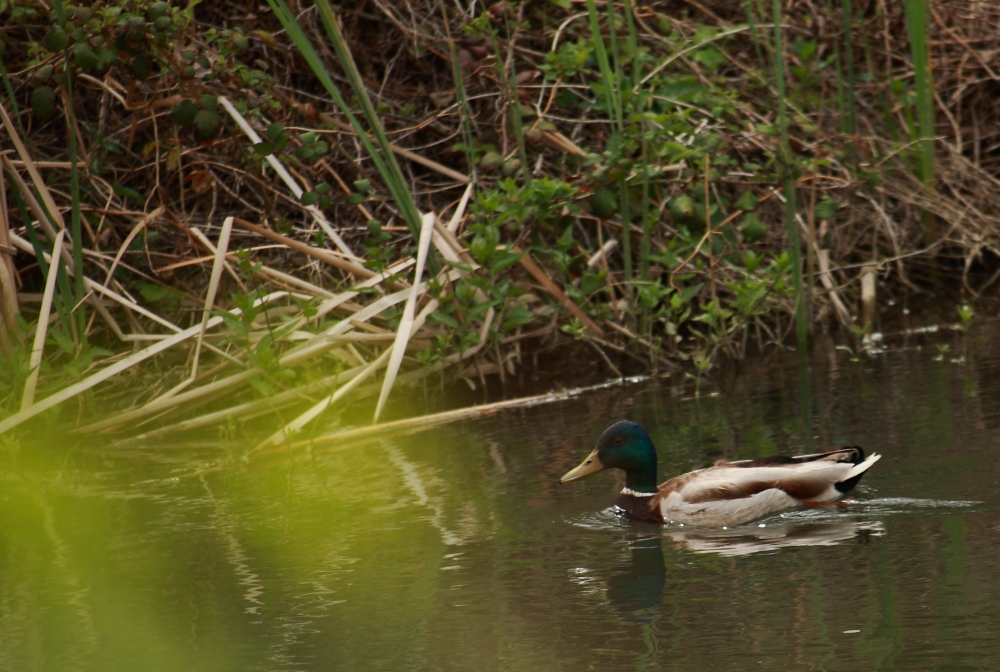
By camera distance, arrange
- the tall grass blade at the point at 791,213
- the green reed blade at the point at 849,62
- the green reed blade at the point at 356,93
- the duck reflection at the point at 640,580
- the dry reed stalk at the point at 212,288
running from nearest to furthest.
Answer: the duck reflection at the point at 640,580 < the green reed blade at the point at 356,93 < the dry reed stalk at the point at 212,288 < the tall grass blade at the point at 791,213 < the green reed blade at the point at 849,62

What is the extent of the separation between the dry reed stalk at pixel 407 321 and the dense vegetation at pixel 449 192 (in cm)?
2

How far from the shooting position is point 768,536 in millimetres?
5113

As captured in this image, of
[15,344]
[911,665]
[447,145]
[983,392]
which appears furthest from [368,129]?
[911,665]

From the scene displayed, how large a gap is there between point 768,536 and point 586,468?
39.4 inches

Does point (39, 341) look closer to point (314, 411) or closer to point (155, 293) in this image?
point (155, 293)

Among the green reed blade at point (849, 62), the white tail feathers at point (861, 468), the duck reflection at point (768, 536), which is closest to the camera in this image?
the duck reflection at point (768, 536)

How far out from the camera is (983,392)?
674cm

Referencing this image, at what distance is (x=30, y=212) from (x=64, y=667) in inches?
191

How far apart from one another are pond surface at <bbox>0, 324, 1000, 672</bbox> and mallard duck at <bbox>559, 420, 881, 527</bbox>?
0.08 meters

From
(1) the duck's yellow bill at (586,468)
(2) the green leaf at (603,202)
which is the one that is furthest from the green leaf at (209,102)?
(1) the duck's yellow bill at (586,468)

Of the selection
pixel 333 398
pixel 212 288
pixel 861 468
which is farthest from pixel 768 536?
pixel 212 288

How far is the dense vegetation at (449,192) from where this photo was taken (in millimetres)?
7594

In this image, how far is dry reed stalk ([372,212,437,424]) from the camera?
7.18 m

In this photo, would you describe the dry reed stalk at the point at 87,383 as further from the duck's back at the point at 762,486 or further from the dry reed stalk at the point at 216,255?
the duck's back at the point at 762,486
